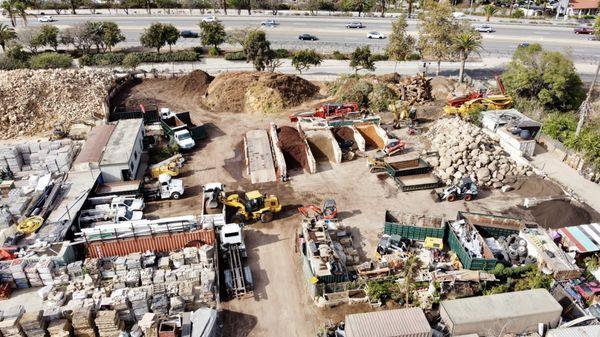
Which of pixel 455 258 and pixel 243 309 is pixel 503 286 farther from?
pixel 243 309

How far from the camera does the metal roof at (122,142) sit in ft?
106

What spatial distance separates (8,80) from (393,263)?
41885 millimetres

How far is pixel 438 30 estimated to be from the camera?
48.8 metres

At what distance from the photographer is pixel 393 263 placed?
82.1 feet

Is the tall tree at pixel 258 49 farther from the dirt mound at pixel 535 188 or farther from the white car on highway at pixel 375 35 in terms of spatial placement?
the dirt mound at pixel 535 188

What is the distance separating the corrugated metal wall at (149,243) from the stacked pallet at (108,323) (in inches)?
206

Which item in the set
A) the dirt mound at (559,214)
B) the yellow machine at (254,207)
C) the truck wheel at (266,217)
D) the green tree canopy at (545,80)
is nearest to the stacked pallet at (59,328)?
the yellow machine at (254,207)

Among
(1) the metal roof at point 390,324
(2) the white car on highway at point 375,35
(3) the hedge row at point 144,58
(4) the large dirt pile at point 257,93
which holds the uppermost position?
(2) the white car on highway at point 375,35

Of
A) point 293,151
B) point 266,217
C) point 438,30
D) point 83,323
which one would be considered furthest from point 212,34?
point 83,323

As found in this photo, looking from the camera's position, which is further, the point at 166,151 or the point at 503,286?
the point at 166,151

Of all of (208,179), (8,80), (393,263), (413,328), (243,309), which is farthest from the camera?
(8,80)

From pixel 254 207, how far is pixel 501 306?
15.8 meters

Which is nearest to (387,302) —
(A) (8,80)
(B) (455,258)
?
(B) (455,258)

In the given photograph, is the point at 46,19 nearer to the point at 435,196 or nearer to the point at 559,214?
the point at 435,196
